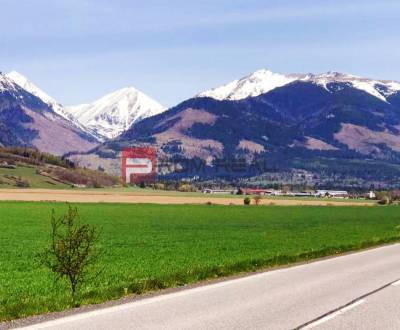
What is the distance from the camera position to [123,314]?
15.3 metres

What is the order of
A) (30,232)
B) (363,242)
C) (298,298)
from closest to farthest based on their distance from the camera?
(298,298) < (363,242) < (30,232)

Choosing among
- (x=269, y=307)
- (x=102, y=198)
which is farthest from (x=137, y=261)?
(x=102, y=198)

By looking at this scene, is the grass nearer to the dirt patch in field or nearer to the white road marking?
the white road marking

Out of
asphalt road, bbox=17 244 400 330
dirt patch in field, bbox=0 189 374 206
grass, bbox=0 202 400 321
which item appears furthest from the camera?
dirt patch in field, bbox=0 189 374 206

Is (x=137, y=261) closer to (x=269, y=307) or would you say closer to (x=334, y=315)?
(x=269, y=307)

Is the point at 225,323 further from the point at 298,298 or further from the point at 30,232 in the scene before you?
the point at 30,232

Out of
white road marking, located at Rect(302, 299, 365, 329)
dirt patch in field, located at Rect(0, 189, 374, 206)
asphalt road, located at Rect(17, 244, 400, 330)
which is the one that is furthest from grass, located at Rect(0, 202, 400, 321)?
dirt patch in field, located at Rect(0, 189, 374, 206)

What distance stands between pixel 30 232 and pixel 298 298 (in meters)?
36.5

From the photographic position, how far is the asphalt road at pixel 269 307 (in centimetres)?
1425

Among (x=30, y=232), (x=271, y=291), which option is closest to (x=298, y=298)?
(x=271, y=291)

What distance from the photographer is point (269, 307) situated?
1666 centimetres

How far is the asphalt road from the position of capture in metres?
14.2

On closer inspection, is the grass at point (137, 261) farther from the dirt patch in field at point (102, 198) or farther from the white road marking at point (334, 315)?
the dirt patch in field at point (102, 198)

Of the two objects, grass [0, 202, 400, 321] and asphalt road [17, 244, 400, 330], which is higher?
asphalt road [17, 244, 400, 330]
